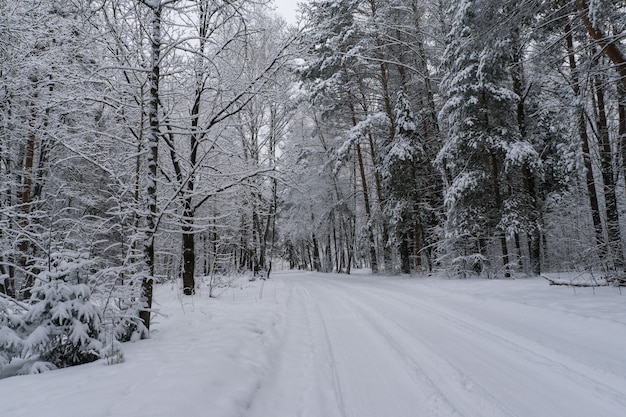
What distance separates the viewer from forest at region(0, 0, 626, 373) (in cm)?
460

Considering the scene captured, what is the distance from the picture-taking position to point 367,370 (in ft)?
11.2

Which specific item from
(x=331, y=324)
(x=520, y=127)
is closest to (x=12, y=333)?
(x=331, y=324)

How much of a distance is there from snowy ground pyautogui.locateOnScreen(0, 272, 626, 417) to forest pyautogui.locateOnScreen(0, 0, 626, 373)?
0.96 metres

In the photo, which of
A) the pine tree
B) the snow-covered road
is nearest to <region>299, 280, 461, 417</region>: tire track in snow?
the snow-covered road

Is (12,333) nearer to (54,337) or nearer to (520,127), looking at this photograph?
(54,337)

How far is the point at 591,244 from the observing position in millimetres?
8305

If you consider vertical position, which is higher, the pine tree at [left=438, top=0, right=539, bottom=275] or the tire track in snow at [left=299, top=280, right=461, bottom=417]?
the pine tree at [left=438, top=0, right=539, bottom=275]

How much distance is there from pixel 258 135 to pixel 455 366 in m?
16.4

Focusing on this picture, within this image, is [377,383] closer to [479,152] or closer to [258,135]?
[479,152]

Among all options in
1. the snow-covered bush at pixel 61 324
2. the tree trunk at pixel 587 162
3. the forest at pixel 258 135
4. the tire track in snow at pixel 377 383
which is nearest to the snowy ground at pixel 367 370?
the tire track in snow at pixel 377 383

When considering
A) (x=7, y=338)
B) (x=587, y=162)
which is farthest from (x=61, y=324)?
(x=587, y=162)

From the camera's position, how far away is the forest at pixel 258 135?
181 inches

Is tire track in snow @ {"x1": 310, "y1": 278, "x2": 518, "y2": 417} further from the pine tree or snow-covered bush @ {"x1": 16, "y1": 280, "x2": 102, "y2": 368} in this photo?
the pine tree

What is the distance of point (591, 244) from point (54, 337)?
11.6 metres
